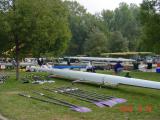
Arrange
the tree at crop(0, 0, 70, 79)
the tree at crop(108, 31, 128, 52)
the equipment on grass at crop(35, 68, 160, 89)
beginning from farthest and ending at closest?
the tree at crop(108, 31, 128, 52) < the tree at crop(0, 0, 70, 79) < the equipment on grass at crop(35, 68, 160, 89)

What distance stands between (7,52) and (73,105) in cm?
1490

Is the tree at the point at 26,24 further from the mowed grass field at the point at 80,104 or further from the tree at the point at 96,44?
the tree at the point at 96,44

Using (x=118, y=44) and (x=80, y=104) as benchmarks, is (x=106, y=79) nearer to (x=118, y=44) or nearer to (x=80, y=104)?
(x=80, y=104)

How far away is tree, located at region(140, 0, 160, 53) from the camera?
4278 centimetres

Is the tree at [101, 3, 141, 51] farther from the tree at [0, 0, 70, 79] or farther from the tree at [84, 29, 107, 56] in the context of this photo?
the tree at [0, 0, 70, 79]

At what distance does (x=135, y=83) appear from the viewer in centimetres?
2117

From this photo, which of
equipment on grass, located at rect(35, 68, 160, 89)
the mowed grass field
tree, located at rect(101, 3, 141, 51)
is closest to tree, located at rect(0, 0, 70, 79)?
equipment on grass, located at rect(35, 68, 160, 89)

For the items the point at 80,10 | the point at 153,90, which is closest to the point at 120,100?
the point at 153,90

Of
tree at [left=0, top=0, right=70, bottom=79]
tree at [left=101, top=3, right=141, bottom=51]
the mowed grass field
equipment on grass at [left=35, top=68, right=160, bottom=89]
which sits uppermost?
tree at [left=101, top=3, right=141, bottom=51]

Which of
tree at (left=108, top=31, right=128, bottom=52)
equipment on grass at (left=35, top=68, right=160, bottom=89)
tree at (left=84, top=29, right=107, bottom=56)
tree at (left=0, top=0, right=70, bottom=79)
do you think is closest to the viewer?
equipment on grass at (left=35, top=68, right=160, bottom=89)

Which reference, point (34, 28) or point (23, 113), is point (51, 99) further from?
point (34, 28)

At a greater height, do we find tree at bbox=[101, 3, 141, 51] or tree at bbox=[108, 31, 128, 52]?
tree at bbox=[101, 3, 141, 51]

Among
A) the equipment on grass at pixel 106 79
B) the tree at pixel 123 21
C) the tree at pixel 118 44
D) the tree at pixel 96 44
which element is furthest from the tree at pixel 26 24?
the tree at pixel 123 21

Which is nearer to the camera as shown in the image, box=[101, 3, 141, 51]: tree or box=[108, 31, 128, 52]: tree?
box=[108, 31, 128, 52]: tree
